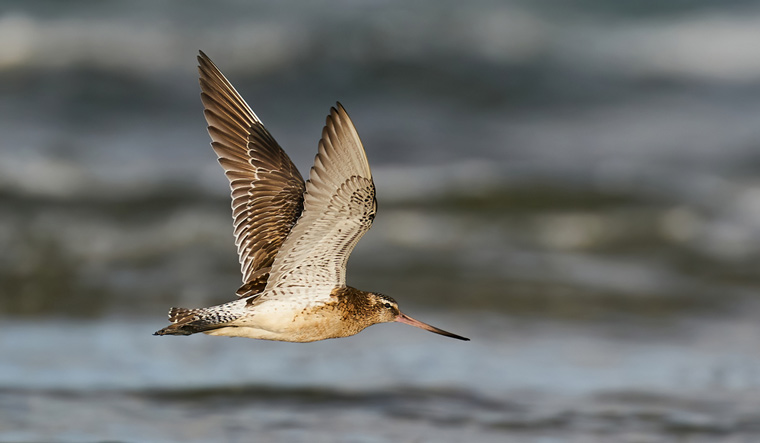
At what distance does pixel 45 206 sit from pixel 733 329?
299 inches

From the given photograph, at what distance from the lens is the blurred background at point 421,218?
662cm

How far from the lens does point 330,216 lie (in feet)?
13.8

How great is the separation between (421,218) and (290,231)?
23.5 feet

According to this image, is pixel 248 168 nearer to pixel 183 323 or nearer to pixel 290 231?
pixel 290 231

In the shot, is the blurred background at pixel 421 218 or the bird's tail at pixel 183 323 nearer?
the bird's tail at pixel 183 323

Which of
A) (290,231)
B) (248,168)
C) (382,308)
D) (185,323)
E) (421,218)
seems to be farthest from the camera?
(421,218)

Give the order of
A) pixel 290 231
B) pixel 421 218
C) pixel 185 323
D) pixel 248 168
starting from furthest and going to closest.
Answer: pixel 421 218, pixel 248 168, pixel 290 231, pixel 185 323

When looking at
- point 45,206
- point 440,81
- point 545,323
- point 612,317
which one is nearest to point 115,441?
point 545,323

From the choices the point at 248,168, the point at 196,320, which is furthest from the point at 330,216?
A: the point at 248,168

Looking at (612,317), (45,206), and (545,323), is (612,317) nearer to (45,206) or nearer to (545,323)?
(545,323)

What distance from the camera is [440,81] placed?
54.3 feet

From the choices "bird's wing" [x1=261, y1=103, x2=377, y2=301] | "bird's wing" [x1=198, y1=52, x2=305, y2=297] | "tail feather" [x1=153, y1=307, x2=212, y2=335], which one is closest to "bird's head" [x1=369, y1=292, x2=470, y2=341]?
"bird's wing" [x1=261, y1=103, x2=377, y2=301]

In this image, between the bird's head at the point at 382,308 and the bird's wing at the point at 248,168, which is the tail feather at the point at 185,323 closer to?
the bird's wing at the point at 248,168

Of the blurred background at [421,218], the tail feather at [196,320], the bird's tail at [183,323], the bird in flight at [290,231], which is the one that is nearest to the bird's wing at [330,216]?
the bird in flight at [290,231]
